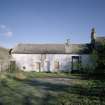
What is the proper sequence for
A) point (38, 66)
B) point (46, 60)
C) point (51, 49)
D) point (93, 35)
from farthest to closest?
point (51, 49) < point (93, 35) < point (38, 66) < point (46, 60)

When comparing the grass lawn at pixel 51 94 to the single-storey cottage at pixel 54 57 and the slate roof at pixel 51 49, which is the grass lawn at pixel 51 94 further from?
the slate roof at pixel 51 49

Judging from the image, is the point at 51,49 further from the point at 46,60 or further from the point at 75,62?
the point at 75,62

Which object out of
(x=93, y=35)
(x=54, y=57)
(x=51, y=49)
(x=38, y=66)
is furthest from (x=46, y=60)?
(x=93, y=35)

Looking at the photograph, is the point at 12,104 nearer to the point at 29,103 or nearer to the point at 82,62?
the point at 29,103

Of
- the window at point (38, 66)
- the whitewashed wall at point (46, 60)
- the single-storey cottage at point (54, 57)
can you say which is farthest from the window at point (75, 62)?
the window at point (38, 66)

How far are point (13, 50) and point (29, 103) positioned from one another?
32809 millimetres

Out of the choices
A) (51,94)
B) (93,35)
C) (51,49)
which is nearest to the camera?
(51,94)

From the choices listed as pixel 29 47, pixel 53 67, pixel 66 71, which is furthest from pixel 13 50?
pixel 66 71

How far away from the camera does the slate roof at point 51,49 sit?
42559mm

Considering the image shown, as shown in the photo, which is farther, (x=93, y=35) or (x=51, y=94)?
(x=93, y=35)

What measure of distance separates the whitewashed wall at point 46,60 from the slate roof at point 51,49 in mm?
713

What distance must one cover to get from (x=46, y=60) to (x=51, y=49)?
302 centimetres

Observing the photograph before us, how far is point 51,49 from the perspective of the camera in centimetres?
4412

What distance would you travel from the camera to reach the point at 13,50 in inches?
1710
